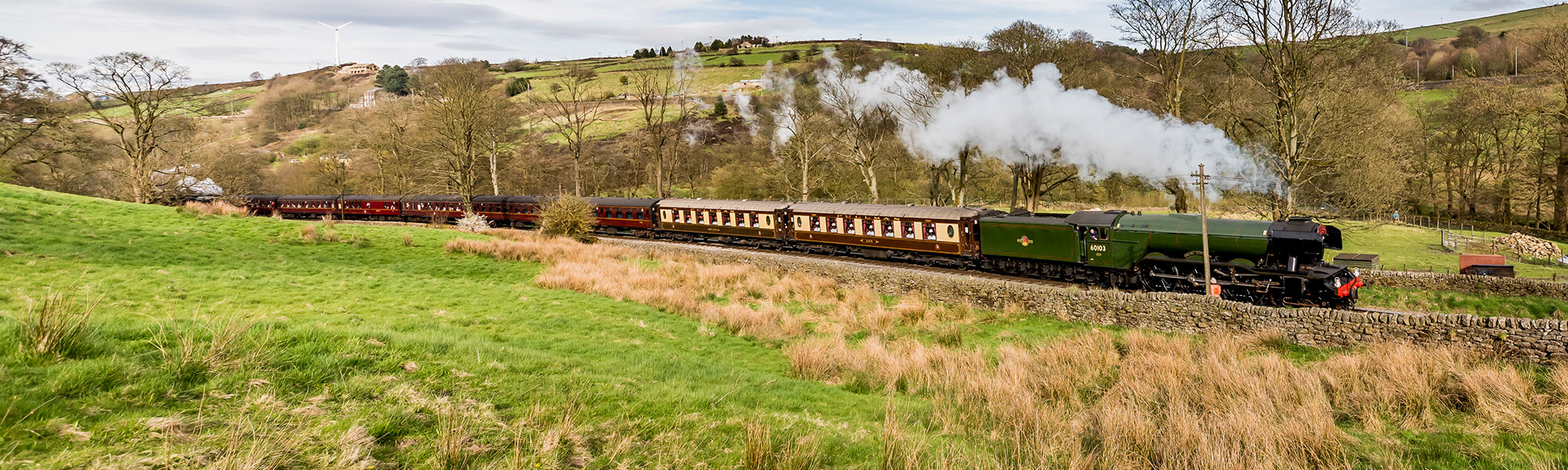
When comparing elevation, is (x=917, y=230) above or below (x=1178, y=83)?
below

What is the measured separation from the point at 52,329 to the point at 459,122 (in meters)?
36.5

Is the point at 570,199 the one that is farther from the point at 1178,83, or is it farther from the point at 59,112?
the point at 1178,83

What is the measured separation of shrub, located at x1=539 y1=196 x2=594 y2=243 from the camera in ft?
103

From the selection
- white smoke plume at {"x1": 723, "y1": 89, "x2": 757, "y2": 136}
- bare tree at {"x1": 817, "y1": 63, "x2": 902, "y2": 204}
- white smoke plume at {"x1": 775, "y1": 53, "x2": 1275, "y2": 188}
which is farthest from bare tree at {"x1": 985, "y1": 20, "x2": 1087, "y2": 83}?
white smoke plume at {"x1": 723, "y1": 89, "x2": 757, "y2": 136}

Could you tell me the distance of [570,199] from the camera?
32219 mm

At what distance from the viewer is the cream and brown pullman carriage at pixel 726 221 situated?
3067cm

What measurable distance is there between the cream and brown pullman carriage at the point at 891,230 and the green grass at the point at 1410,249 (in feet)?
44.9

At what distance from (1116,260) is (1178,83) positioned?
1273 cm

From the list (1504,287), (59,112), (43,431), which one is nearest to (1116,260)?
(1504,287)

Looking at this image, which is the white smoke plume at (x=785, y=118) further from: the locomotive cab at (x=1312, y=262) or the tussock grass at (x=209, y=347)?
the tussock grass at (x=209, y=347)

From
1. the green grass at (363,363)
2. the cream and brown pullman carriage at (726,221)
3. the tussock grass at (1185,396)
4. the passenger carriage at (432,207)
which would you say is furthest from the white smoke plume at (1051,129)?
the passenger carriage at (432,207)

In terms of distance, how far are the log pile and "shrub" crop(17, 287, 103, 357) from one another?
4160cm

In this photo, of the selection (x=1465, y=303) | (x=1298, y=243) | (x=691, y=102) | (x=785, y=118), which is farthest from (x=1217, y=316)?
(x=691, y=102)

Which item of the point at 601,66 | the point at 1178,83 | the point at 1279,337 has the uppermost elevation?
the point at 601,66
